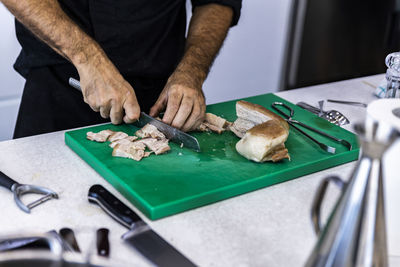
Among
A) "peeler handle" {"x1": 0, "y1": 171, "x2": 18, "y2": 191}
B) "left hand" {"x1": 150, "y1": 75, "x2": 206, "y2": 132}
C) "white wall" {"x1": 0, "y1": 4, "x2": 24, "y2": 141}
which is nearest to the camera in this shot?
"peeler handle" {"x1": 0, "y1": 171, "x2": 18, "y2": 191}

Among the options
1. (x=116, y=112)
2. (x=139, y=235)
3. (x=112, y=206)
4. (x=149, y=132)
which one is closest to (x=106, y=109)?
(x=116, y=112)

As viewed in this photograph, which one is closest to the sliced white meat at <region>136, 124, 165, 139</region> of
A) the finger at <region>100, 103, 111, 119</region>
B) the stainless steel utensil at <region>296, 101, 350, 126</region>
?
the finger at <region>100, 103, 111, 119</region>

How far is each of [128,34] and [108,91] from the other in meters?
0.46

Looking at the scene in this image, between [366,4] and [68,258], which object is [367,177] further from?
[366,4]

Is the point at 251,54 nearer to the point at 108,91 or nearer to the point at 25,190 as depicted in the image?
the point at 108,91

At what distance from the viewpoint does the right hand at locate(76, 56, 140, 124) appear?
1.39 m

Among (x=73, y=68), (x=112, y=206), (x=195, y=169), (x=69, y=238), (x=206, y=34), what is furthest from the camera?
(x=206, y=34)

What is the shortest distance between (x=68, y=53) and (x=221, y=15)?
29.7 inches

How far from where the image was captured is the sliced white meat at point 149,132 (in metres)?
1.37

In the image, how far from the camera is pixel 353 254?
656 millimetres

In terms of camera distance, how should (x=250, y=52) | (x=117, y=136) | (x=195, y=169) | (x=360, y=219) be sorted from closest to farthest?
(x=360, y=219) < (x=195, y=169) < (x=117, y=136) < (x=250, y=52)

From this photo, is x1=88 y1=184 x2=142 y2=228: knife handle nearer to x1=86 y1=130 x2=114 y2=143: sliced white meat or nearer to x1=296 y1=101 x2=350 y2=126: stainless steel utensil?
x1=86 y1=130 x2=114 y2=143: sliced white meat

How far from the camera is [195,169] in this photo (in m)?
1.22

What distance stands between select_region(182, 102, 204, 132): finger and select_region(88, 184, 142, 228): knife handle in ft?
1.44
